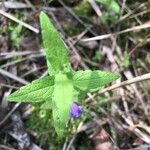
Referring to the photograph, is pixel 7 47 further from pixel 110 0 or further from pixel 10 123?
pixel 110 0

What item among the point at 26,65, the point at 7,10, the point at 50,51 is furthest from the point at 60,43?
the point at 7,10

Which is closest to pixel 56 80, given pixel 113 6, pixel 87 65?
pixel 87 65

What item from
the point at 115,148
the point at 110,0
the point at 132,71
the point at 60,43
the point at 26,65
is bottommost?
the point at 115,148

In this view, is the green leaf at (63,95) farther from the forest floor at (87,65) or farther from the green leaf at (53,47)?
the forest floor at (87,65)

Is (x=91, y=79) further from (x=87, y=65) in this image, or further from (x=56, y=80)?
(x=87, y=65)

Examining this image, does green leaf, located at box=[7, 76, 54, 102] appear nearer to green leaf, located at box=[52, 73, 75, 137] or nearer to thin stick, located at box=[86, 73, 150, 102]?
green leaf, located at box=[52, 73, 75, 137]
